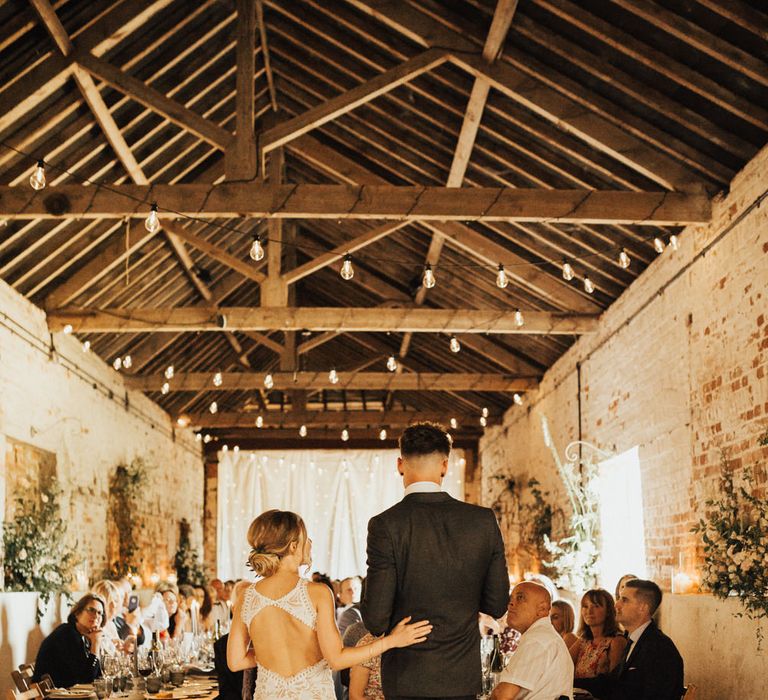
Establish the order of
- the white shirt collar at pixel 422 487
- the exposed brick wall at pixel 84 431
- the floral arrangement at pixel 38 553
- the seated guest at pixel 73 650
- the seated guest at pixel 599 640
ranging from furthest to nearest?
1. the exposed brick wall at pixel 84 431
2. the floral arrangement at pixel 38 553
3. the seated guest at pixel 73 650
4. the seated guest at pixel 599 640
5. the white shirt collar at pixel 422 487

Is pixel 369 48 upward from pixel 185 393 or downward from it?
upward

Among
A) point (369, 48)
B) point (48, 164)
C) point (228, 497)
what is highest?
point (369, 48)

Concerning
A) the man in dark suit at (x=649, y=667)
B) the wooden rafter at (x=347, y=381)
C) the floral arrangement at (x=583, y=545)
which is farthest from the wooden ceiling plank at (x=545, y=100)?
the wooden rafter at (x=347, y=381)

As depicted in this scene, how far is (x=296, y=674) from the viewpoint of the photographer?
321cm

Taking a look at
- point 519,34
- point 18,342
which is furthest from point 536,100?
point 18,342

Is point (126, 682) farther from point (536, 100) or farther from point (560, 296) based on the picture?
point (560, 296)

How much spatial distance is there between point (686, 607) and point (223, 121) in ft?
20.0

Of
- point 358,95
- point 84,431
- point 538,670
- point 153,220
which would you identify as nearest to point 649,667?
point 538,670

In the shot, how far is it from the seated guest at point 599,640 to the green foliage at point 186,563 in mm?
11422

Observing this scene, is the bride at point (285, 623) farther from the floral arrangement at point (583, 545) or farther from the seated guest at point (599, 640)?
the floral arrangement at point (583, 545)

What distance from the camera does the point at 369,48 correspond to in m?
7.75

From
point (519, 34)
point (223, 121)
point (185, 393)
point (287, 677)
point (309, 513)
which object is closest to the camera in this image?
point (287, 677)

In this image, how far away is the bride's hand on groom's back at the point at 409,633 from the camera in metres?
2.63

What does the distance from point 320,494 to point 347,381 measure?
22.0 ft
